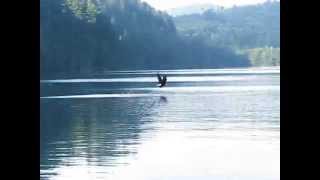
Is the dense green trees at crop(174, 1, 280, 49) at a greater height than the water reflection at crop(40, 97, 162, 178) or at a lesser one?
greater

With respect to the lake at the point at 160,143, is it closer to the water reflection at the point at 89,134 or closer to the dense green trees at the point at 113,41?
the water reflection at the point at 89,134

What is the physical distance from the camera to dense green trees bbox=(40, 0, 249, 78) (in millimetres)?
33156

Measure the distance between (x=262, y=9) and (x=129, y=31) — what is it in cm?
978

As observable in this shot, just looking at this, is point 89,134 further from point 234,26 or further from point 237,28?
point 234,26

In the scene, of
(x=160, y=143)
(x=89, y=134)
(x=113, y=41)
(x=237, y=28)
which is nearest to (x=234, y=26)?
(x=237, y=28)

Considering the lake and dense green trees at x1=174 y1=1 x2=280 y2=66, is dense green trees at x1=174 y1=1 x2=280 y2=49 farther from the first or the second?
the lake

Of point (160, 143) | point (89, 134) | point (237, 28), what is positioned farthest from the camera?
point (237, 28)

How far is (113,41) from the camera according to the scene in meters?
38.2

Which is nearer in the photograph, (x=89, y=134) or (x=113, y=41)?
(x=89, y=134)

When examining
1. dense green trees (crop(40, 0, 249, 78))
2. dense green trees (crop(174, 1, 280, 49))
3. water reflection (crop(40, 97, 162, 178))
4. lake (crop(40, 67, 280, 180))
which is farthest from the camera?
dense green trees (crop(174, 1, 280, 49))

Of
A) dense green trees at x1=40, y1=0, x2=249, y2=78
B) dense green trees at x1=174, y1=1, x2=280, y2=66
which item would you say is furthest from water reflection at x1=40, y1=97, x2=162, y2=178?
dense green trees at x1=174, y1=1, x2=280, y2=66

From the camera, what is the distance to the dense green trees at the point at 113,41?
33.2m

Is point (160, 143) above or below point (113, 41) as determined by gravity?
below
